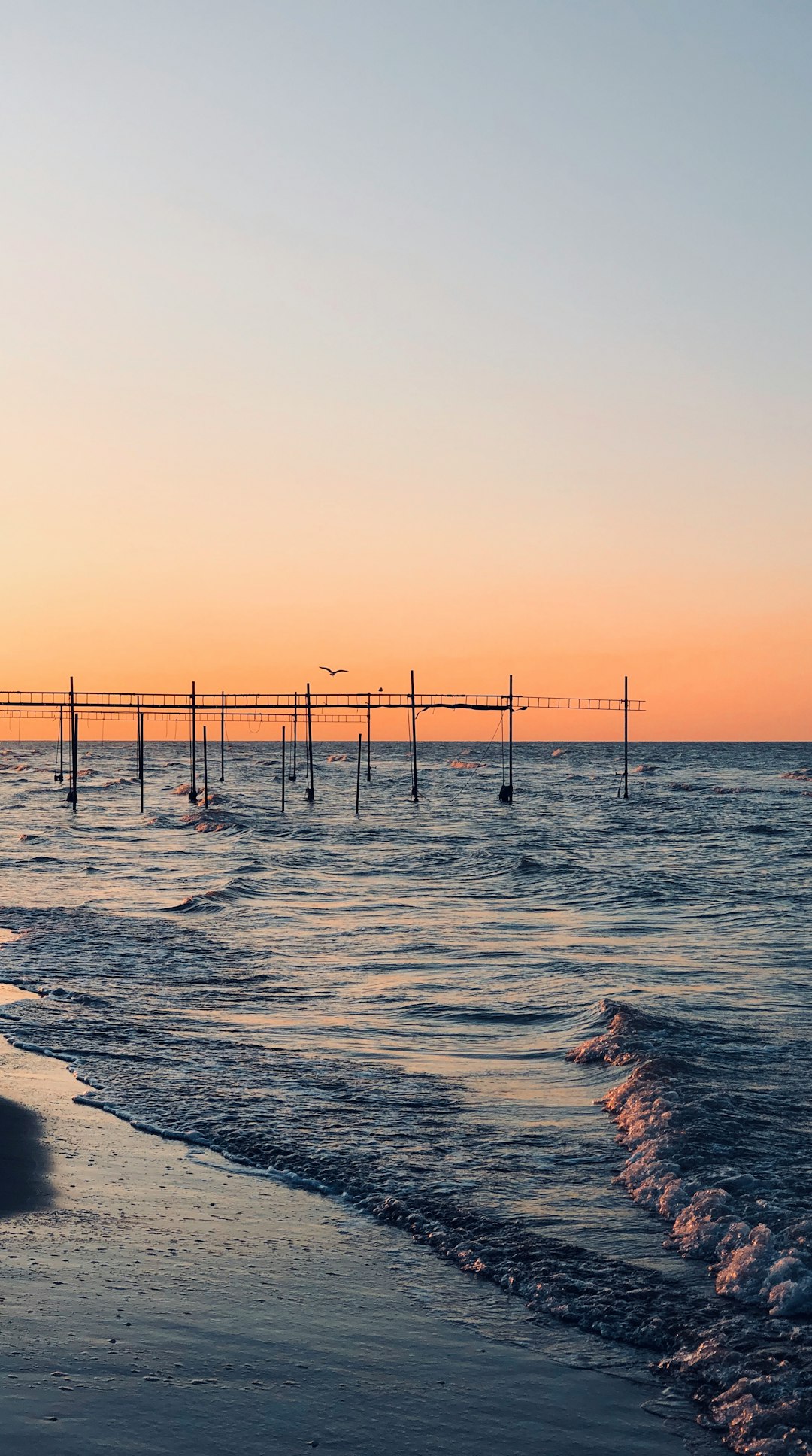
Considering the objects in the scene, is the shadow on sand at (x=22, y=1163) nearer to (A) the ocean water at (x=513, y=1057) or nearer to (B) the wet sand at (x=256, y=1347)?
(B) the wet sand at (x=256, y=1347)

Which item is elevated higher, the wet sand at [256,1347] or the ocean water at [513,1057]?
the wet sand at [256,1347]

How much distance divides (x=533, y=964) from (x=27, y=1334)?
11519mm

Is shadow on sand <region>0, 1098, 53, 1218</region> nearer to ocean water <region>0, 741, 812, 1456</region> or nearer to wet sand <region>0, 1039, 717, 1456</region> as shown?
wet sand <region>0, 1039, 717, 1456</region>

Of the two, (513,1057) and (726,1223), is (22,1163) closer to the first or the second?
(726,1223)

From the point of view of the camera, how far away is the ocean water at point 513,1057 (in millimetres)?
5902

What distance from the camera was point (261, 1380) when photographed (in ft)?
15.5

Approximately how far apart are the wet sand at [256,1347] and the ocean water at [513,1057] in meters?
0.40

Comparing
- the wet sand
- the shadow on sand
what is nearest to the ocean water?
the wet sand

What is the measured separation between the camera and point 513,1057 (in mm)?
10766

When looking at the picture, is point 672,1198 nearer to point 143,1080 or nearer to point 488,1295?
point 488,1295

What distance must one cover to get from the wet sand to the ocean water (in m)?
0.40

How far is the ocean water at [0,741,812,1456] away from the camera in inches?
232

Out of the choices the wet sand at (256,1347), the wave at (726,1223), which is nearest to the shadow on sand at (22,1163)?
the wet sand at (256,1347)

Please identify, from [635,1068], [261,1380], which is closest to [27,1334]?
[261,1380]
